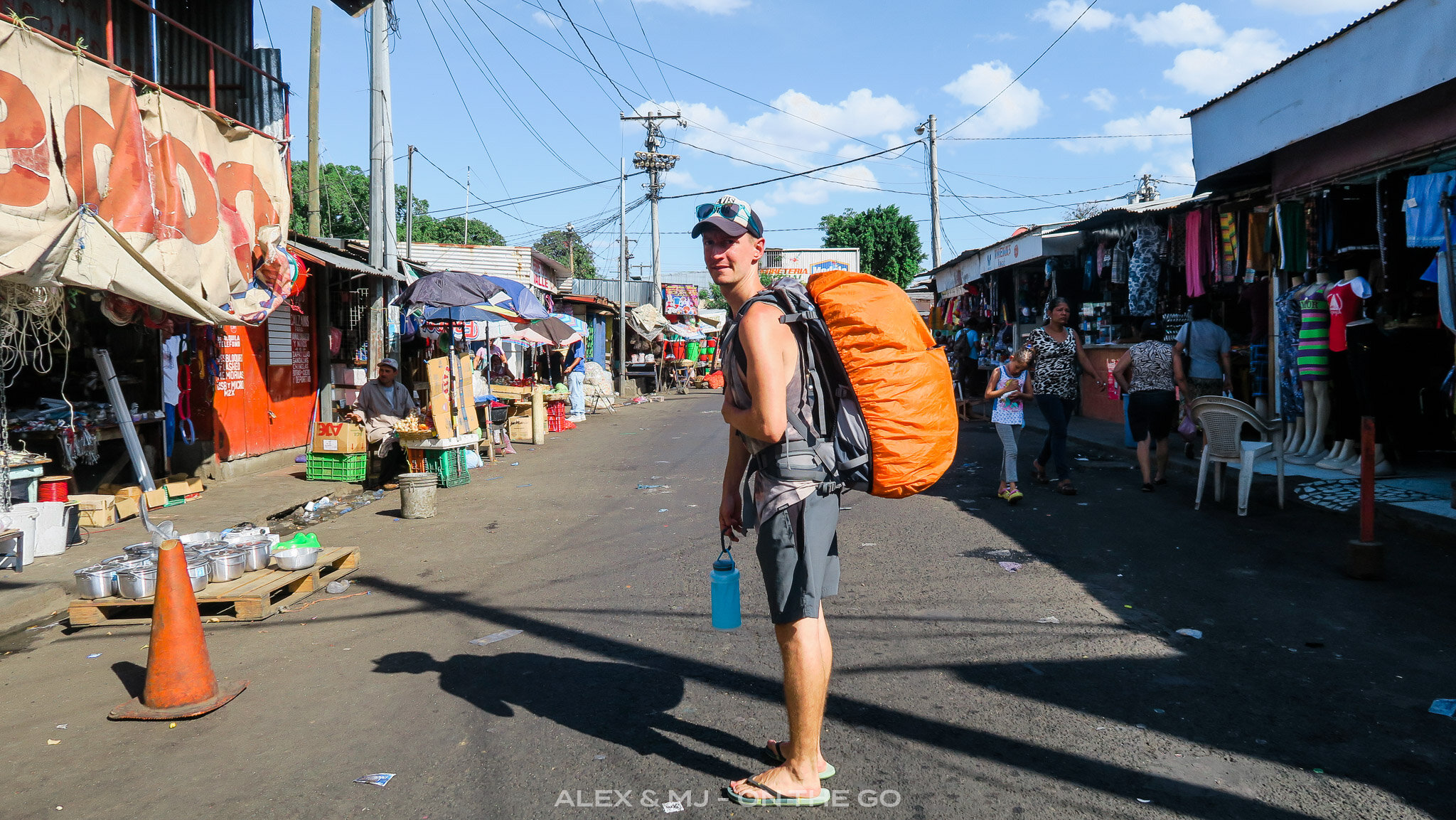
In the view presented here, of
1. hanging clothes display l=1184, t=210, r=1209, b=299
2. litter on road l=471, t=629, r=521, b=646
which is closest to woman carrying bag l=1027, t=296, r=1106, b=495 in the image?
hanging clothes display l=1184, t=210, r=1209, b=299

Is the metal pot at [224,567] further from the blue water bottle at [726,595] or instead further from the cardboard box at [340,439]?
the cardboard box at [340,439]

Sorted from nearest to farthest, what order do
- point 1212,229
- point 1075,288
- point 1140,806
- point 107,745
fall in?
point 1140,806 < point 107,745 < point 1212,229 < point 1075,288

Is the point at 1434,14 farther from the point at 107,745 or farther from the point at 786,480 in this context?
the point at 107,745

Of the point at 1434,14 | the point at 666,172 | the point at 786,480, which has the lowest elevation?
the point at 786,480

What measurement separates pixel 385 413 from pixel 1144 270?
10.2 metres

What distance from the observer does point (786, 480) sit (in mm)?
3033

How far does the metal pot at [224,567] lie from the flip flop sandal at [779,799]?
14.0ft

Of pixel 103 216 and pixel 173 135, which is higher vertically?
pixel 173 135

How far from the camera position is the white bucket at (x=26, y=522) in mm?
6848

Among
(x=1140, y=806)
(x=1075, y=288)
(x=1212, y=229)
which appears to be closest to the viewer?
(x=1140, y=806)

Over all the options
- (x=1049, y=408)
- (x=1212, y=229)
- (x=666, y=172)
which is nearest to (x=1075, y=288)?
(x=1212, y=229)

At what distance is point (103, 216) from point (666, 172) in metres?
34.4

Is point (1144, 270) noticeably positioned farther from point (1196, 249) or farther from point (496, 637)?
point (496, 637)

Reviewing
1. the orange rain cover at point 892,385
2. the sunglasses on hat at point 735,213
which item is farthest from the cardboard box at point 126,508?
the orange rain cover at point 892,385
